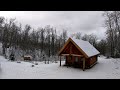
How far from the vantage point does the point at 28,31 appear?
64812mm


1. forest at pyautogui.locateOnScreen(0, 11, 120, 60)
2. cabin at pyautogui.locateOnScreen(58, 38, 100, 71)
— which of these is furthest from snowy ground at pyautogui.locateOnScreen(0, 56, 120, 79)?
forest at pyautogui.locateOnScreen(0, 11, 120, 60)

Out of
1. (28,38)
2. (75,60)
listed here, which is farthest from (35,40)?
(75,60)

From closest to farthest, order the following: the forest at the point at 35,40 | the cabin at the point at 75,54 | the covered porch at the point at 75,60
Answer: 1. the cabin at the point at 75,54
2. the covered porch at the point at 75,60
3. the forest at the point at 35,40

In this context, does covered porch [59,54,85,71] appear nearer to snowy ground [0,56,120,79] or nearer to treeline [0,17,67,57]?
snowy ground [0,56,120,79]

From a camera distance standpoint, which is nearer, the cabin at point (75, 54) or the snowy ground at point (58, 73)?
the snowy ground at point (58, 73)

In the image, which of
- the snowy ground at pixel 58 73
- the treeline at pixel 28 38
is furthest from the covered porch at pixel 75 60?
the treeline at pixel 28 38

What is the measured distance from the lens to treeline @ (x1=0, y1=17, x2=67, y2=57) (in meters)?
51.2

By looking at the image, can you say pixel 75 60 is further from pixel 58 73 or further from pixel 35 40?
pixel 35 40

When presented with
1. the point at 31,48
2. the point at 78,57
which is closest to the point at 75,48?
the point at 78,57

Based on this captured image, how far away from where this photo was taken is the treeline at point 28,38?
51.2 metres

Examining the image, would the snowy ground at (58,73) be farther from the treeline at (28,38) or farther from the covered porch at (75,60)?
the treeline at (28,38)

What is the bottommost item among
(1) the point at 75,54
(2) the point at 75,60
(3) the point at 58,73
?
(3) the point at 58,73

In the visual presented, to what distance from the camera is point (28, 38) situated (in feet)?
213
